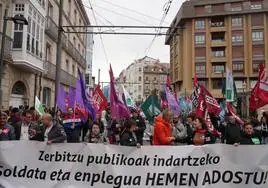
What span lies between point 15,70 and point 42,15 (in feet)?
16.4

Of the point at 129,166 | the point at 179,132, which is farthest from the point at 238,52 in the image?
the point at 129,166

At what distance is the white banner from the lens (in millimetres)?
5680

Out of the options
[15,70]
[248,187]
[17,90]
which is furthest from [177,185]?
[17,90]

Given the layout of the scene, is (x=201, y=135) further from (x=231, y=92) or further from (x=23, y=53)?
(x=23, y=53)

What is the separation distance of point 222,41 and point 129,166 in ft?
192

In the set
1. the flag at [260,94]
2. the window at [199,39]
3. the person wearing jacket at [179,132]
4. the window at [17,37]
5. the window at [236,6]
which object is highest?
the window at [236,6]

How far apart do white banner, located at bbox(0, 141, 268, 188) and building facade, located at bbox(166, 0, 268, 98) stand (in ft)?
179

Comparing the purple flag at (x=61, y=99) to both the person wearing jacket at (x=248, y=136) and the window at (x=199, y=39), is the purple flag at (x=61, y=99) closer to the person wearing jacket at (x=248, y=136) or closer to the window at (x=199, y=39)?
the person wearing jacket at (x=248, y=136)

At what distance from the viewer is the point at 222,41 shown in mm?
61844

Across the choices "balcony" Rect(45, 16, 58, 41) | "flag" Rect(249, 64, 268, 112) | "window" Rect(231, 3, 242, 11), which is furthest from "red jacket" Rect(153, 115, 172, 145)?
"window" Rect(231, 3, 242, 11)

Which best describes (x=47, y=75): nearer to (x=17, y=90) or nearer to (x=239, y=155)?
(x=17, y=90)

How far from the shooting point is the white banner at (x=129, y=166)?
18.6 ft

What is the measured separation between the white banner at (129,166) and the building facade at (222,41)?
54693 millimetres

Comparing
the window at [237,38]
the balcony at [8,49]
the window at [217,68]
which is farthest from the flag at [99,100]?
the window at [237,38]
